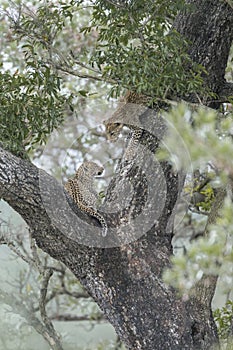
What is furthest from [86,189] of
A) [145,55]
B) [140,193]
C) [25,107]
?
[145,55]

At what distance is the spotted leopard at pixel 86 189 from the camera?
7.27ft

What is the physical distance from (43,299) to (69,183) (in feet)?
2.65

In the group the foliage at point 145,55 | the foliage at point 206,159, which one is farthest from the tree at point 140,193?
the foliage at point 206,159

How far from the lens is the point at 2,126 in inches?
86.8

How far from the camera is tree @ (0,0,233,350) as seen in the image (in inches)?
82.0

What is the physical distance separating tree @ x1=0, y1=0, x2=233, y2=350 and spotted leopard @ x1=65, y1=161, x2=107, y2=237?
0.06 meters

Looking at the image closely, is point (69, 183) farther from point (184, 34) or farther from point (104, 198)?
point (184, 34)

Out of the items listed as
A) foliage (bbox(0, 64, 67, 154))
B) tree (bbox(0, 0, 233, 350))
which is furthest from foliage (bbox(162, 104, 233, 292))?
foliage (bbox(0, 64, 67, 154))

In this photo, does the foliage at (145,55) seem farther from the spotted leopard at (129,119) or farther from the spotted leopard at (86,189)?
the spotted leopard at (86,189)

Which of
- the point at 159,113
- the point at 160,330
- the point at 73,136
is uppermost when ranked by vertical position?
the point at 73,136

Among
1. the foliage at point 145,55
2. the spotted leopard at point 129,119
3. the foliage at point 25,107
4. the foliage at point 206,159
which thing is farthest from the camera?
the spotted leopard at point 129,119

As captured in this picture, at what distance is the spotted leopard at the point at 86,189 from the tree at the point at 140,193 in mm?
62

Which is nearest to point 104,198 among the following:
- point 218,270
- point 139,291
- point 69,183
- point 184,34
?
point 69,183

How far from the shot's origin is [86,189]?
2250 mm
